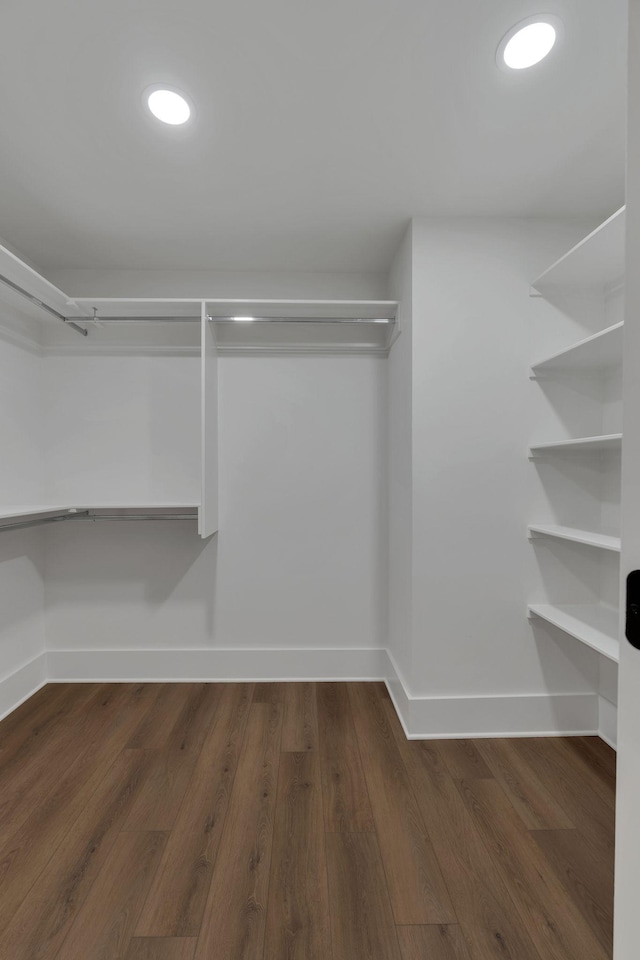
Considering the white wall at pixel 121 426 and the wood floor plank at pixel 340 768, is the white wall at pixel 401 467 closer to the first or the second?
the wood floor plank at pixel 340 768

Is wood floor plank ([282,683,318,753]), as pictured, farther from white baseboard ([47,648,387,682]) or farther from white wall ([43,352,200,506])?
white wall ([43,352,200,506])

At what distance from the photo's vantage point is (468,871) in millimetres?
1521

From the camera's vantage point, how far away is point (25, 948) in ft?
4.20

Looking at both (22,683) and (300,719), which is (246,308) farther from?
(22,683)

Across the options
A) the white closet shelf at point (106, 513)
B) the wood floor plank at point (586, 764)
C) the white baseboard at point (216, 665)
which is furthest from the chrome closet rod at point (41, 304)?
the wood floor plank at point (586, 764)

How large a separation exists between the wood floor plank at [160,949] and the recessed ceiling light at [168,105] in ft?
8.39

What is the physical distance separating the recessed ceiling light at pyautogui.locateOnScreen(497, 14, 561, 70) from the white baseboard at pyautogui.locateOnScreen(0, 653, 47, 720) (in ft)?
11.2

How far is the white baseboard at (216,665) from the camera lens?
2924mm

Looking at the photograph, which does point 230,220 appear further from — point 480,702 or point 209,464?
point 480,702

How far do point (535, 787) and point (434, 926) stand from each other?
0.82 meters

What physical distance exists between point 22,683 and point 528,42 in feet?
11.8

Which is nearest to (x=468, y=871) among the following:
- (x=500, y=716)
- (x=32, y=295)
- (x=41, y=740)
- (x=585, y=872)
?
(x=585, y=872)

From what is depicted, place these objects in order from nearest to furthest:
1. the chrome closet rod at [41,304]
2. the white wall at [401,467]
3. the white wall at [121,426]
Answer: the chrome closet rod at [41,304]
the white wall at [401,467]
the white wall at [121,426]

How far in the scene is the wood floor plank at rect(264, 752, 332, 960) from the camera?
4.24 ft
